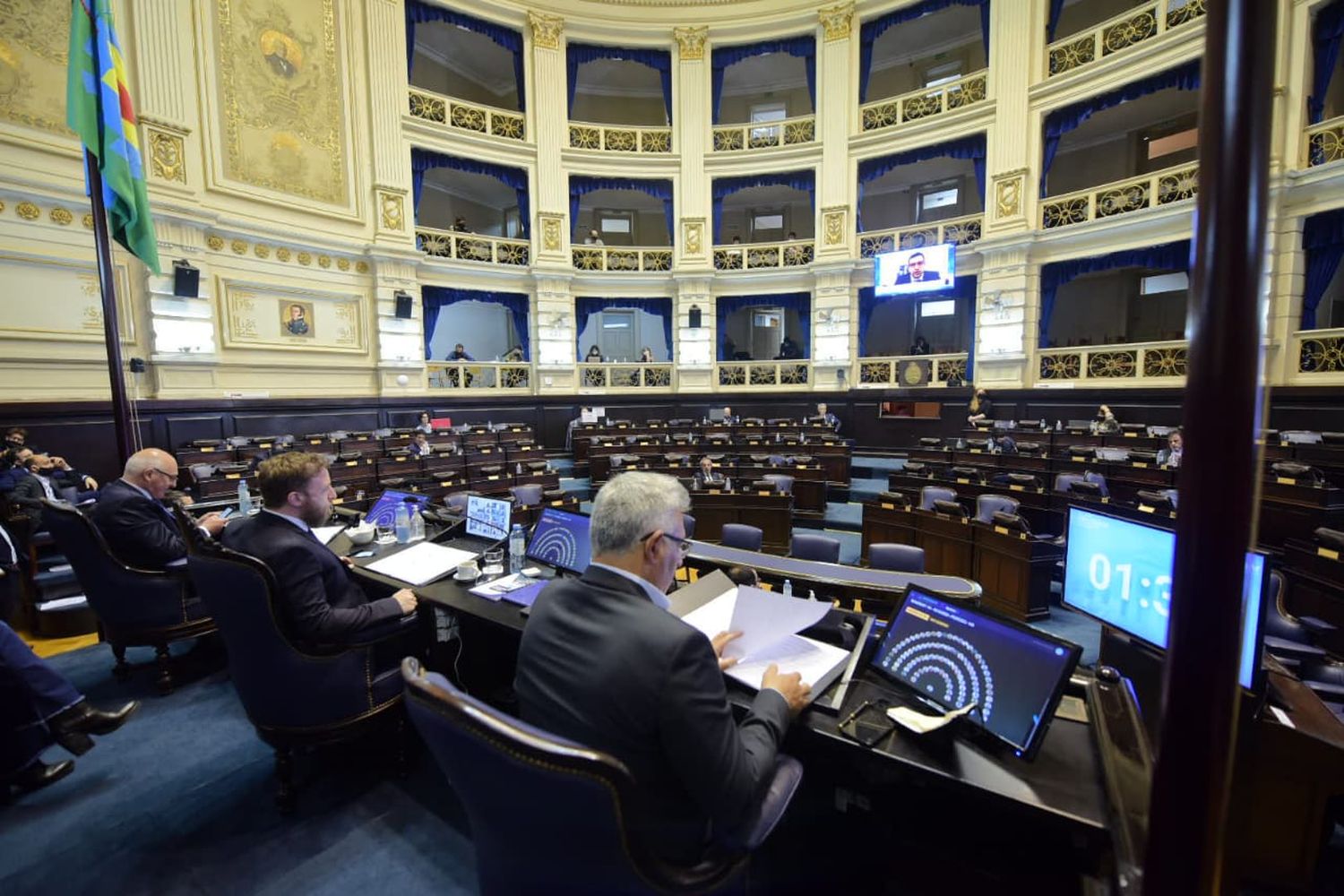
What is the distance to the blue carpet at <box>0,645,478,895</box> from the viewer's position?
2160 mm

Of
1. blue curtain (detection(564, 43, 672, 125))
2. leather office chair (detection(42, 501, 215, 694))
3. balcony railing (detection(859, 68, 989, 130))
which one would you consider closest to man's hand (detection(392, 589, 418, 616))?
leather office chair (detection(42, 501, 215, 694))

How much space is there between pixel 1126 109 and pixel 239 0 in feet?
57.2

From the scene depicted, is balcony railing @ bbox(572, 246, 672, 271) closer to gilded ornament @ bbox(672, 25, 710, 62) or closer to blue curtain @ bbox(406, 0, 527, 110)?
blue curtain @ bbox(406, 0, 527, 110)

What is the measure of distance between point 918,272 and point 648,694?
43.7ft

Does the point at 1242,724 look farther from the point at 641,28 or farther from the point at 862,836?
the point at 641,28

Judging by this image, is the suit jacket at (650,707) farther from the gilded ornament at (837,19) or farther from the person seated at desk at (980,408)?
the gilded ornament at (837,19)

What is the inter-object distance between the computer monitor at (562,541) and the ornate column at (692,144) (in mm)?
12129

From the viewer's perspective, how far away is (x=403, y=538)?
3.45 m

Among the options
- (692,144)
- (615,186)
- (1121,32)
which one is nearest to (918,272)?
(1121,32)

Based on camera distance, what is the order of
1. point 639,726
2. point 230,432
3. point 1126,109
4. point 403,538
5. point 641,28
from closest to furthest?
point 639,726, point 403,538, point 230,432, point 1126,109, point 641,28

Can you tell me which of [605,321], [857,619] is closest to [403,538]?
[857,619]

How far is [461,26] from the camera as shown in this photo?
43.0ft

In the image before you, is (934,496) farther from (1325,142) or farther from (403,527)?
(1325,142)

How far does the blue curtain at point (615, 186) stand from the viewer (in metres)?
14.2
